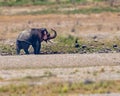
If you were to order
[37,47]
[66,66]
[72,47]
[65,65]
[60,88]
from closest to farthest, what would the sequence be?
[60,88]
[66,66]
[65,65]
[37,47]
[72,47]

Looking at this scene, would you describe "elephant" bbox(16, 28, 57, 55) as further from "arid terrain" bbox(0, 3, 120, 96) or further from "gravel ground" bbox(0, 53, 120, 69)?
"gravel ground" bbox(0, 53, 120, 69)

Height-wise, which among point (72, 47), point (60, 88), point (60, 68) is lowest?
point (72, 47)

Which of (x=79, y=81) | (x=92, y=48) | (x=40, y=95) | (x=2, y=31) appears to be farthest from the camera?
(x=2, y=31)

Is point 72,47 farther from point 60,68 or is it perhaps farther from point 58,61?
point 60,68

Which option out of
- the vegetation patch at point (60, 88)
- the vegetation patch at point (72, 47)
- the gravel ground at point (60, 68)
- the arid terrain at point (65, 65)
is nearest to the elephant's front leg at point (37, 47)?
the vegetation patch at point (72, 47)

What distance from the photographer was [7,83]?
20828mm

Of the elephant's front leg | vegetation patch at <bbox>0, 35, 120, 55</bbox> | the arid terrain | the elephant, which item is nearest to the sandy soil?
the arid terrain

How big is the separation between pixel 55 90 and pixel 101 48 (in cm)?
1260

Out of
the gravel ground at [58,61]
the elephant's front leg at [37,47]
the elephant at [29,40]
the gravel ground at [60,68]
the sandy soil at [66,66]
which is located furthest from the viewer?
the elephant at [29,40]

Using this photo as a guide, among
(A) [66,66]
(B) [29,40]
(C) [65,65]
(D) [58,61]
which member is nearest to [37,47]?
(B) [29,40]

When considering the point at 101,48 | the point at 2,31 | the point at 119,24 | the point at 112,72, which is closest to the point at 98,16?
the point at 119,24

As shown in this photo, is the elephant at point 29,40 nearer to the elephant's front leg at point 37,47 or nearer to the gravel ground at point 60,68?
the elephant's front leg at point 37,47

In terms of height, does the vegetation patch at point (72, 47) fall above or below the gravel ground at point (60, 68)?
below

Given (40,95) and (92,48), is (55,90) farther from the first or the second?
(92,48)
